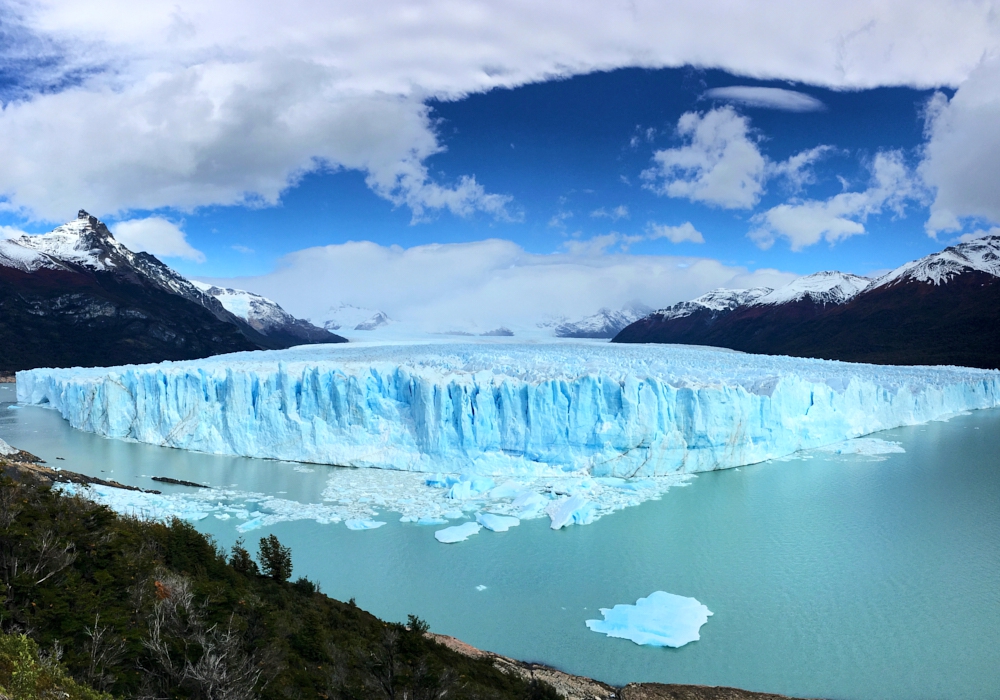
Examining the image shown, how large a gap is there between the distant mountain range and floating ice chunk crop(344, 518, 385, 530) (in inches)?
1329

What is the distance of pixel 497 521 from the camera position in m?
10.3

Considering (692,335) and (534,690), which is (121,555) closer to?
(534,690)

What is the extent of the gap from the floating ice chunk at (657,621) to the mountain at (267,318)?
226 feet

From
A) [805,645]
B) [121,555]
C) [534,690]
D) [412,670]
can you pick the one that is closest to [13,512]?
[121,555]

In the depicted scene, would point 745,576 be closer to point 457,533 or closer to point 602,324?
point 457,533

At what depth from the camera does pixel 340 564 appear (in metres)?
8.78

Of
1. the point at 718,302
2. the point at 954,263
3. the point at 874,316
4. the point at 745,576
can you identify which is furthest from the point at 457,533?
the point at 718,302

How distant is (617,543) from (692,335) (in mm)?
58943

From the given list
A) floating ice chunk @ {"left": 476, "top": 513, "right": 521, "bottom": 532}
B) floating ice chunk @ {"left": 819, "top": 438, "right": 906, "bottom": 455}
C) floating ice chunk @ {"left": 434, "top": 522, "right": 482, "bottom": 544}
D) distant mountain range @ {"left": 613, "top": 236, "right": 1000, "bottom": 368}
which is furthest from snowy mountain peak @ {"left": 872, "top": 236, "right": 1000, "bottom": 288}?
floating ice chunk @ {"left": 434, "top": 522, "right": 482, "bottom": 544}

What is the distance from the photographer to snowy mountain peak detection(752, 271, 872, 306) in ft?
187

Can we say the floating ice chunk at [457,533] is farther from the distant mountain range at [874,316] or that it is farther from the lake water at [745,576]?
the distant mountain range at [874,316]

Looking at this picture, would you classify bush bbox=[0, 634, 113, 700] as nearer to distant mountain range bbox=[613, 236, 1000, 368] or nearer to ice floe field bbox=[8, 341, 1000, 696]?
ice floe field bbox=[8, 341, 1000, 696]

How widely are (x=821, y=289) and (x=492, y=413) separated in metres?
55.3

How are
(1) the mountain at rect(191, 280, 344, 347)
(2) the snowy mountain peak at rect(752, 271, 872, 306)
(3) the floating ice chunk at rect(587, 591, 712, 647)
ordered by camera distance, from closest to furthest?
(3) the floating ice chunk at rect(587, 591, 712, 647) < (2) the snowy mountain peak at rect(752, 271, 872, 306) < (1) the mountain at rect(191, 280, 344, 347)
